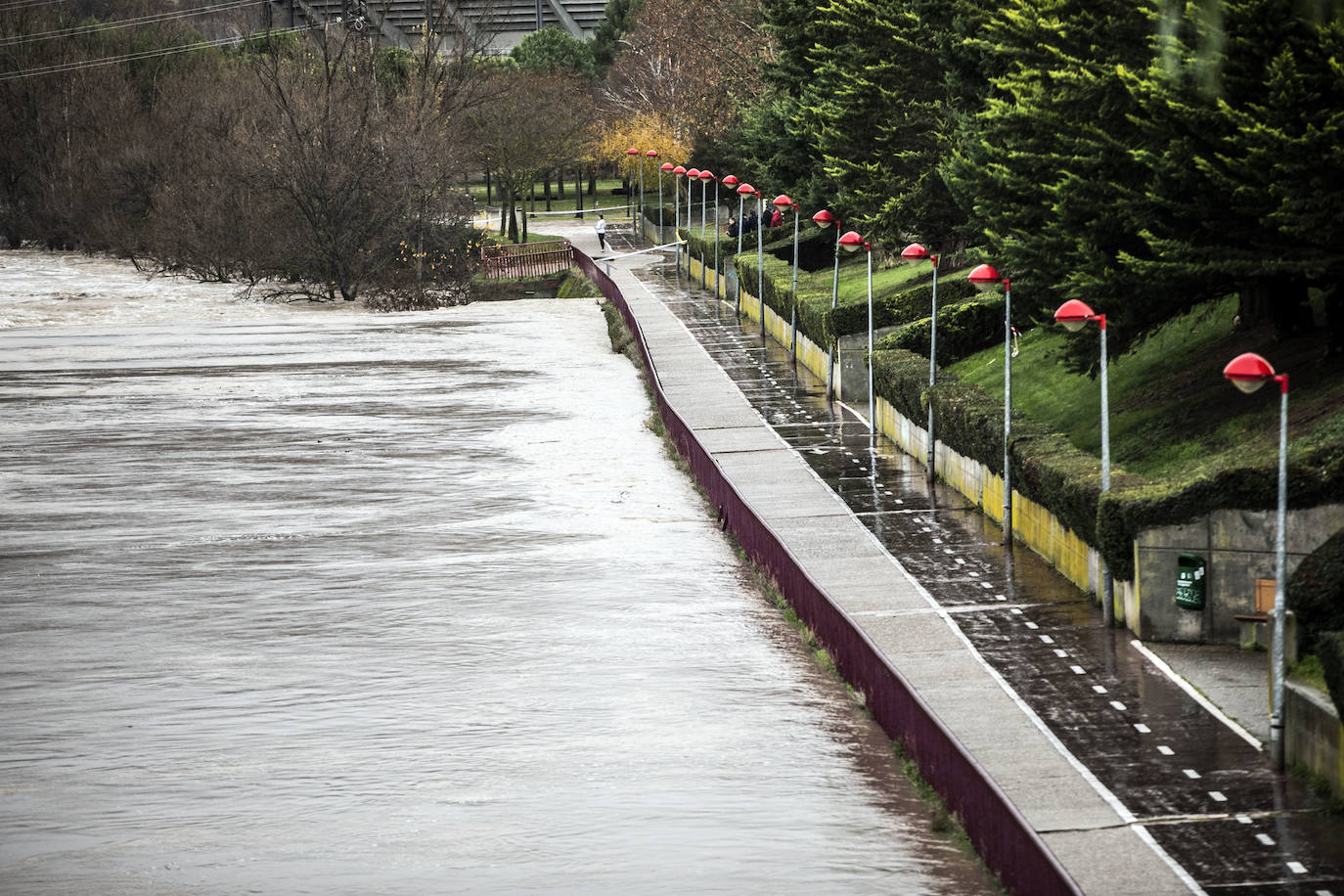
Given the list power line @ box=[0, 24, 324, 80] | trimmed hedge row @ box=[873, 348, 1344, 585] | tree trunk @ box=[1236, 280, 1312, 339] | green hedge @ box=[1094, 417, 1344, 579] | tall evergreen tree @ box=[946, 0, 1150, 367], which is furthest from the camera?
power line @ box=[0, 24, 324, 80]

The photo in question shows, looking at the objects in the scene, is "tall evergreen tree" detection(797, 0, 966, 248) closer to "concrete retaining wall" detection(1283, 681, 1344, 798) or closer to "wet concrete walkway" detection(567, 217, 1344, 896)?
"wet concrete walkway" detection(567, 217, 1344, 896)

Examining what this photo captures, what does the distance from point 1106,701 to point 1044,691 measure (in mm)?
837

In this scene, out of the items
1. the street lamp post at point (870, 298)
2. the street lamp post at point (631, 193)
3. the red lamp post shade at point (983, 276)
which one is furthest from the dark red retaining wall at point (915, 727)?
the street lamp post at point (631, 193)

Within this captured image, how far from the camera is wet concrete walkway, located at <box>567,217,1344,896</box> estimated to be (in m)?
17.0

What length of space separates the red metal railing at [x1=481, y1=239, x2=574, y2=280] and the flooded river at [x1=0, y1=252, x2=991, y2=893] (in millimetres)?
34614

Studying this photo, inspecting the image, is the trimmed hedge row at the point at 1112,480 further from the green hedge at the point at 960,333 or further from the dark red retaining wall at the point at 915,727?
the green hedge at the point at 960,333

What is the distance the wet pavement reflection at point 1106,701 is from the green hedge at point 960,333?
14.4 feet

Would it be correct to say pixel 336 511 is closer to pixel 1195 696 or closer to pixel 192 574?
pixel 192 574

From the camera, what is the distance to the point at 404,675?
26.8 meters

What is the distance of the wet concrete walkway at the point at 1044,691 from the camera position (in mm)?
16953

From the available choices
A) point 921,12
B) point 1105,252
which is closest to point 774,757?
point 1105,252

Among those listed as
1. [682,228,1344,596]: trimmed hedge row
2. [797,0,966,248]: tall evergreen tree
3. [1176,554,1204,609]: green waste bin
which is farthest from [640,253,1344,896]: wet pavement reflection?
[797,0,966,248]: tall evergreen tree

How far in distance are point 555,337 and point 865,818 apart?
47.4 metres

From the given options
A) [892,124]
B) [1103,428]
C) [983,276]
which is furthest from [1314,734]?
[892,124]
